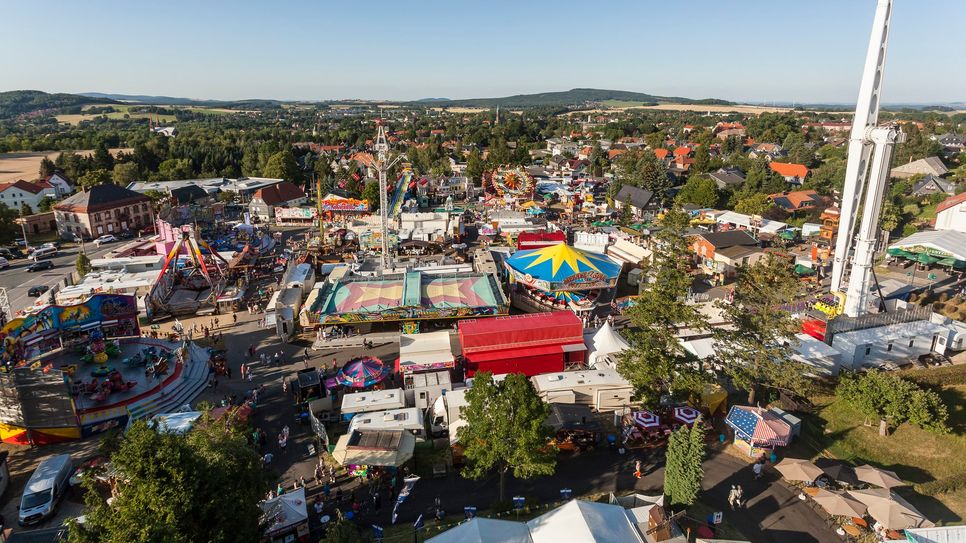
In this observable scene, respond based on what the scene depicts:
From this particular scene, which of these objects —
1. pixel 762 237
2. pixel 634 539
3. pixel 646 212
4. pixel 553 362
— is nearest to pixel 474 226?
pixel 646 212

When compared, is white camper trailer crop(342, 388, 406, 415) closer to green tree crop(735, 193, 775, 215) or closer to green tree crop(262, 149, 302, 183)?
green tree crop(735, 193, 775, 215)

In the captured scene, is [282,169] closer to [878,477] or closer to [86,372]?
[86,372]

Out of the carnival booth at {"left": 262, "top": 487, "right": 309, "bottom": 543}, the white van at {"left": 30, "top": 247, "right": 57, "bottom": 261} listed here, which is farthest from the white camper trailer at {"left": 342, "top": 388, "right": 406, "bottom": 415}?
the white van at {"left": 30, "top": 247, "right": 57, "bottom": 261}

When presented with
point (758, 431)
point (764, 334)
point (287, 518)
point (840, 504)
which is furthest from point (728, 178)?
point (287, 518)

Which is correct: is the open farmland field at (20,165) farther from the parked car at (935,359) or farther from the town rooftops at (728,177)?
the parked car at (935,359)

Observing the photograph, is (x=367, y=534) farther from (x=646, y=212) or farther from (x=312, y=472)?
(x=646, y=212)

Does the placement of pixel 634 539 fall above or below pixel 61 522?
above
